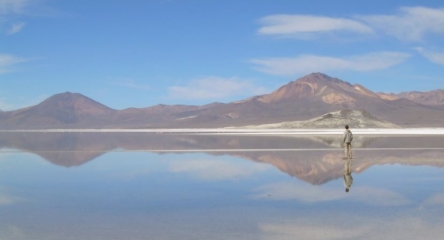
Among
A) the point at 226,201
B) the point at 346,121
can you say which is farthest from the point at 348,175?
the point at 346,121

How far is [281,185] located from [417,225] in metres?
5.27

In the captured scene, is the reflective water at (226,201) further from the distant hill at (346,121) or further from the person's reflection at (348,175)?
the distant hill at (346,121)

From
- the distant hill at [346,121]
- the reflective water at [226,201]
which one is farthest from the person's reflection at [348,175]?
the distant hill at [346,121]

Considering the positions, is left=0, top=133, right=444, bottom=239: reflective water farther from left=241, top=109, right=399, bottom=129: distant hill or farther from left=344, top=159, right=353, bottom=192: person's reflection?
left=241, top=109, right=399, bottom=129: distant hill

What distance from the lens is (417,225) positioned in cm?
882

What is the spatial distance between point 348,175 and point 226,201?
567 cm

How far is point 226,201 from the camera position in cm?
1147

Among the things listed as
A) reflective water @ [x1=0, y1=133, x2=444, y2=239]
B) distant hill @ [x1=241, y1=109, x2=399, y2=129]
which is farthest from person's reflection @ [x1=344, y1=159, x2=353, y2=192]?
distant hill @ [x1=241, y1=109, x2=399, y2=129]

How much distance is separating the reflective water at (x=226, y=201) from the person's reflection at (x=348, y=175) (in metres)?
0.04

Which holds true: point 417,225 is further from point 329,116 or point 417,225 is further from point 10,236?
point 329,116

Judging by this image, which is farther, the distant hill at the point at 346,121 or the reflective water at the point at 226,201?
the distant hill at the point at 346,121

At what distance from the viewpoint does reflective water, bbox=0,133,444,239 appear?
28.2ft

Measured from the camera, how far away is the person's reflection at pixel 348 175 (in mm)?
13469

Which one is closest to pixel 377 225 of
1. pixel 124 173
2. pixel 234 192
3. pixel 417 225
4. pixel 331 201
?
pixel 417 225
